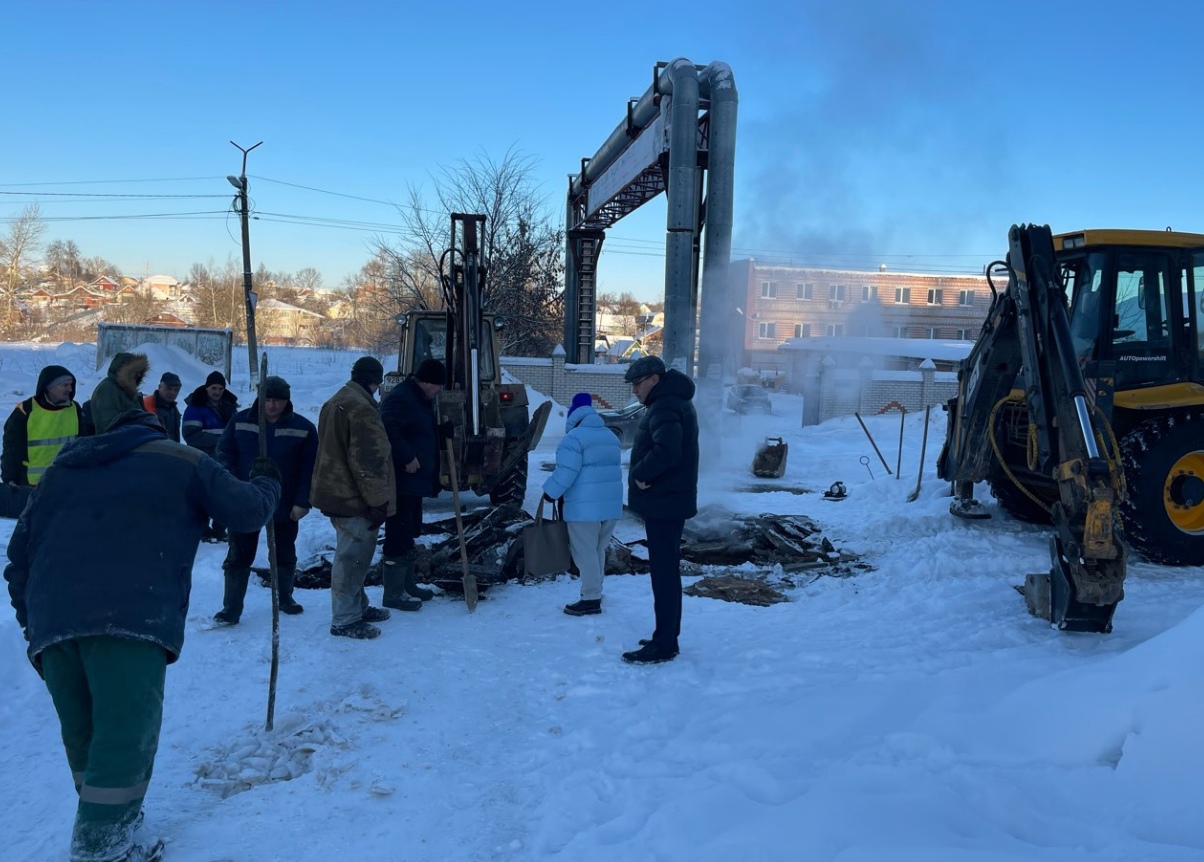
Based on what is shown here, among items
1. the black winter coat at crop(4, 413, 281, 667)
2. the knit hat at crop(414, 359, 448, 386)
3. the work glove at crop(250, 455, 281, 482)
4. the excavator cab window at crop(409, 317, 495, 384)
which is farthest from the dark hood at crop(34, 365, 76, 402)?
the excavator cab window at crop(409, 317, 495, 384)

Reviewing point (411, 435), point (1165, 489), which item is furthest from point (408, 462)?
point (1165, 489)

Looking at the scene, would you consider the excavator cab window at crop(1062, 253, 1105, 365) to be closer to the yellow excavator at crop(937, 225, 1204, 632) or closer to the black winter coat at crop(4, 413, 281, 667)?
the yellow excavator at crop(937, 225, 1204, 632)

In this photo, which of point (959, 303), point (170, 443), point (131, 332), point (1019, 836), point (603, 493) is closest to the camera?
point (1019, 836)

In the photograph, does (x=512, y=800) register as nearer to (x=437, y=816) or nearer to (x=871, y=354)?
(x=437, y=816)

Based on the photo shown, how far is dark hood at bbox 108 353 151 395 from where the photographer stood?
5523 millimetres

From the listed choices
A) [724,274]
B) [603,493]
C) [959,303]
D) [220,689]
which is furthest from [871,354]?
[220,689]

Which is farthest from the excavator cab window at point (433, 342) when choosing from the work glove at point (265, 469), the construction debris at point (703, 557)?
the work glove at point (265, 469)

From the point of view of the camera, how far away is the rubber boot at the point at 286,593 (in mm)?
5391

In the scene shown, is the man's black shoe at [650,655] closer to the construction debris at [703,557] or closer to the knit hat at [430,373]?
the construction debris at [703,557]

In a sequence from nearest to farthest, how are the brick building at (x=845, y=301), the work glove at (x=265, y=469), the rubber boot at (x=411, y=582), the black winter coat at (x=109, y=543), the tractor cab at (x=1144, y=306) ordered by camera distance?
the black winter coat at (x=109, y=543)
the work glove at (x=265, y=469)
the rubber boot at (x=411, y=582)
the tractor cab at (x=1144, y=306)
the brick building at (x=845, y=301)

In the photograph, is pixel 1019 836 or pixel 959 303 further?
pixel 959 303

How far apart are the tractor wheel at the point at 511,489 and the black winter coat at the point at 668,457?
4.84 m

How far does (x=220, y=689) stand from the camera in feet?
13.6

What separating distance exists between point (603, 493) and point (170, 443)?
10.1ft
